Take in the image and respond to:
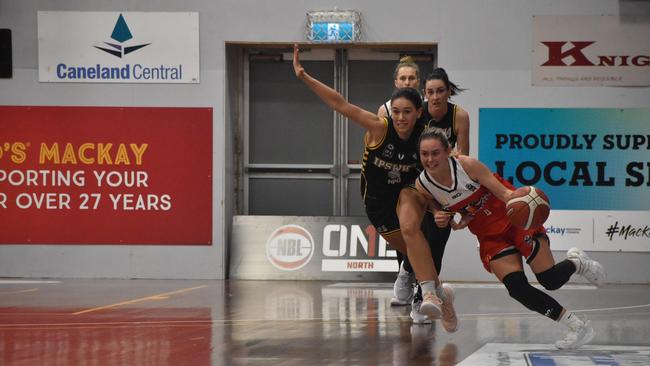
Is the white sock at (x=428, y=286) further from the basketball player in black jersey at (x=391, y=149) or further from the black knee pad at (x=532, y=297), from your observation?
the black knee pad at (x=532, y=297)

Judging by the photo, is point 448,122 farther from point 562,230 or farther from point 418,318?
point 562,230

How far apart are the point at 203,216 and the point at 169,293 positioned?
7.05 feet

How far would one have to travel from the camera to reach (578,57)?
10133 mm

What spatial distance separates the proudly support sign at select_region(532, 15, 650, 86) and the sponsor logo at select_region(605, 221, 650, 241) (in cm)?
149

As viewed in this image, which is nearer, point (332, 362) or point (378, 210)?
point (332, 362)

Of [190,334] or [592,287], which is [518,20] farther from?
[190,334]

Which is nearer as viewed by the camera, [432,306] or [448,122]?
[432,306]

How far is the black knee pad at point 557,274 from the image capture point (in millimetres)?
5191

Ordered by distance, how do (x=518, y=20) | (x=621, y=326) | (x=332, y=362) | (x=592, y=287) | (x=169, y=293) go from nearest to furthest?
(x=332, y=362)
(x=621, y=326)
(x=169, y=293)
(x=592, y=287)
(x=518, y=20)

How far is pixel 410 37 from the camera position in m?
10.3

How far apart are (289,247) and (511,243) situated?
5.39 metres

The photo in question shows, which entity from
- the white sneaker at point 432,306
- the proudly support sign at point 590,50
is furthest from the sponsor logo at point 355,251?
the white sneaker at point 432,306

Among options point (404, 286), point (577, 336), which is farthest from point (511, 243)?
point (404, 286)

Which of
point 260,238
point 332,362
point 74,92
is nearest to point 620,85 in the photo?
point 260,238
